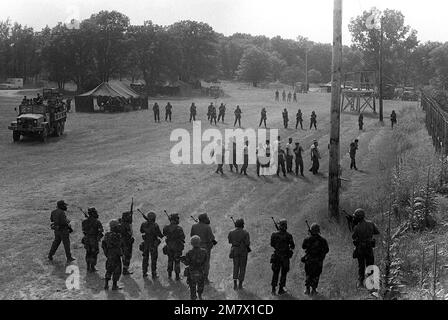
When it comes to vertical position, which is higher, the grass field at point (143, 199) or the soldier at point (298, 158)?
the soldier at point (298, 158)

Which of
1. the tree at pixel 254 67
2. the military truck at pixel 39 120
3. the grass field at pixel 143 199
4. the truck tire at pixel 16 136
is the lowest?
the grass field at pixel 143 199

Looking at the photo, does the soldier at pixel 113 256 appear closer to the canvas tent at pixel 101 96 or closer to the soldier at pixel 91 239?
the soldier at pixel 91 239

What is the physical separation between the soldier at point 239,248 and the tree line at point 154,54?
46.4m

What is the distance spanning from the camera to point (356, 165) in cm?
2369

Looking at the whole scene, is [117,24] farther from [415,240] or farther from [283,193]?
[415,240]

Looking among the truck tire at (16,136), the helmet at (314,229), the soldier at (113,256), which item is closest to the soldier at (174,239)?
the soldier at (113,256)

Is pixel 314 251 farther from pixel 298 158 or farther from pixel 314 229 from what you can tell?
pixel 298 158

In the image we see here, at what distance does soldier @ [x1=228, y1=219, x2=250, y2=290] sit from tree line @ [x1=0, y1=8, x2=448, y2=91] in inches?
1828

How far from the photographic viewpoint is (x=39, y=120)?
30.3 m

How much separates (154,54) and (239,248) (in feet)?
242

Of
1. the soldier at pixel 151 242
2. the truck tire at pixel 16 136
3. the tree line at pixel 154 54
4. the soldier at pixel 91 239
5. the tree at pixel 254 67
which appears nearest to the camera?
the soldier at pixel 151 242

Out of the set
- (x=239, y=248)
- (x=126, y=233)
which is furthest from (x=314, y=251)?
(x=126, y=233)

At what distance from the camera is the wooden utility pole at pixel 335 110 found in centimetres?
1427
